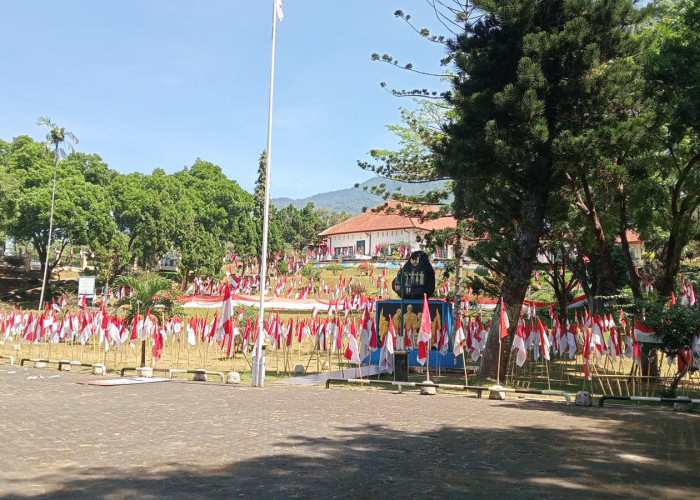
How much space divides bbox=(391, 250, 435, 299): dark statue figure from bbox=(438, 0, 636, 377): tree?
6.23 m

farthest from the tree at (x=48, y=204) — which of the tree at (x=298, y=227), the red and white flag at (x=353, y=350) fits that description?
the red and white flag at (x=353, y=350)

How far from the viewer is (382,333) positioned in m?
25.5

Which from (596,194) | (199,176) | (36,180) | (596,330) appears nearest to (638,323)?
(596,330)

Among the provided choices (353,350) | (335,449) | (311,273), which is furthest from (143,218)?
(335,449)

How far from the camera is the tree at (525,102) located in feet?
53.3

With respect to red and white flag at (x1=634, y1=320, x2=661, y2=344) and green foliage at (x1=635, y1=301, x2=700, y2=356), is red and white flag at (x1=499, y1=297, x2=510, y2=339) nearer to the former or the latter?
red and white flag at (x1=634, y1=320, x2=661, y2=344)

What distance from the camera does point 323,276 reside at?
65.9 meters

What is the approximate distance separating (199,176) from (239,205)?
9846mm

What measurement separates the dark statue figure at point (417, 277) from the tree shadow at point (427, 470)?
1551cm

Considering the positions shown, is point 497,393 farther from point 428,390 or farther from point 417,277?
point 417,277

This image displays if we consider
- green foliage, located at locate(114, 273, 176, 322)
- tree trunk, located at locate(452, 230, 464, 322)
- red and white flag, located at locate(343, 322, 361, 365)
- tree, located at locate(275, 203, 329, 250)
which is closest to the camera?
red and white flag, located at locate(343, 322, 361, 365)

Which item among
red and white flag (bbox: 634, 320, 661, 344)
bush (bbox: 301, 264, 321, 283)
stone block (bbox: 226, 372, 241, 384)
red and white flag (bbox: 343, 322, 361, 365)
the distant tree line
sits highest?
the distant tree line

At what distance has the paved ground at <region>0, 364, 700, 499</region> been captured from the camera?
652 cm

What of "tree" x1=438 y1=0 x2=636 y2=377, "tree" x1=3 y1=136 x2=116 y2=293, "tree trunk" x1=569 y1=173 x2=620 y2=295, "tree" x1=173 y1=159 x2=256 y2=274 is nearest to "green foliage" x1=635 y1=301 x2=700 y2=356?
"tree" x1=438 y1=0 x2=636 y2=377
